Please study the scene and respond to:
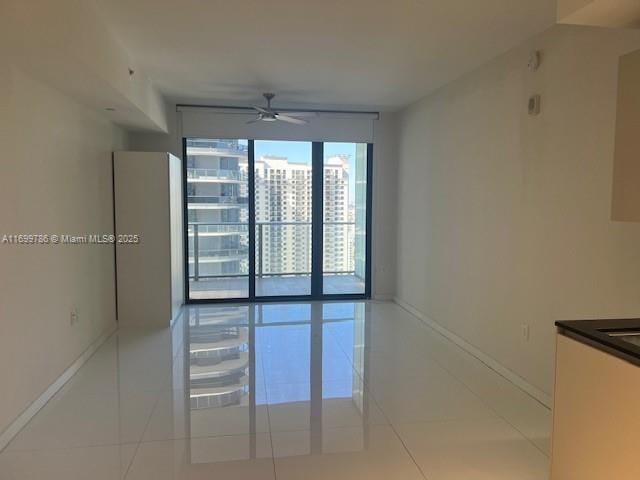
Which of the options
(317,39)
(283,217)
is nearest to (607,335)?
(317,39)

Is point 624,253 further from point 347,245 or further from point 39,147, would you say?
point 347,245

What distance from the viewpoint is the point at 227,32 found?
10.8 feet

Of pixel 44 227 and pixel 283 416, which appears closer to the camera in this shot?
pixel 283 416

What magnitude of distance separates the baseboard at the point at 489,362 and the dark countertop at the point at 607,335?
0.91m

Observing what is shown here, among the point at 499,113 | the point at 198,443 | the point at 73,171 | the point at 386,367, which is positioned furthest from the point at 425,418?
the point at 73,171

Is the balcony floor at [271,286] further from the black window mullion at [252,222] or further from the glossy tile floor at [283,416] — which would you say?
the glossy tile floor at [283,416]

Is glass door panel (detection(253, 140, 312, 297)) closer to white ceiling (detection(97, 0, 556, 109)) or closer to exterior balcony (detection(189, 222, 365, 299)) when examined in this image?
exterior balcony (detection(189, 222, 365, 299))

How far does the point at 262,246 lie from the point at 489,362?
11.6ft

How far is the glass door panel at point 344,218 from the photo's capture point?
6473 mm

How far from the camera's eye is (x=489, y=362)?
3.91 metres

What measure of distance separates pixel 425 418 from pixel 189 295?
162 inches

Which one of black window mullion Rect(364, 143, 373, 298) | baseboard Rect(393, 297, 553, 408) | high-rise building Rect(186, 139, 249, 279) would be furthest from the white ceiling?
baseboard Rect(393, 297, 553, 408)

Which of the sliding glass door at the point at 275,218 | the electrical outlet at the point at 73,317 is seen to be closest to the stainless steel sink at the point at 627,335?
the electrical outlet at the point at 73,317

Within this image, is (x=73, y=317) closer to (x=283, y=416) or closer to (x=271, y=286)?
(x=283, y=416)
